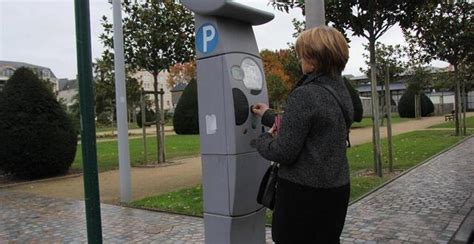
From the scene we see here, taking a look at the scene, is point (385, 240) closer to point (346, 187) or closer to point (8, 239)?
point (346, 187)

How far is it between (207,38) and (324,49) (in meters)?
1.02

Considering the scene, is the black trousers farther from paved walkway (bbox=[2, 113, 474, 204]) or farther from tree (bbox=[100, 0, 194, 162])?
tree (bbox=[100, 0, 194, 162])

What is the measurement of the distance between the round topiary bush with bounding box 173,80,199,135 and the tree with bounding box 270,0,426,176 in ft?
63.9

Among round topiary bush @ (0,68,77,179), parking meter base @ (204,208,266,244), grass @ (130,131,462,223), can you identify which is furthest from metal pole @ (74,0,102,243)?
round topiary bush @ (0,68,77,179)

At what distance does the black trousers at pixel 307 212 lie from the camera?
2.52 m

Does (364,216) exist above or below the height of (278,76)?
below

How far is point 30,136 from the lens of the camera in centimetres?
1114

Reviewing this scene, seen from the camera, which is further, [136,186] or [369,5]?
[136,186]

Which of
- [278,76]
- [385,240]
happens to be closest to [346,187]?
[385,240]

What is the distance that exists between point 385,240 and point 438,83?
117 ft

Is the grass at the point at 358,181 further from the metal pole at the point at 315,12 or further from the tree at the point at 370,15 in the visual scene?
the metal pole at the point at 315,12

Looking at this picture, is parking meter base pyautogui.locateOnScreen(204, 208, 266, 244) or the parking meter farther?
parking meter base pyautogui.locateOnScreen(204, 208, 266, 244)

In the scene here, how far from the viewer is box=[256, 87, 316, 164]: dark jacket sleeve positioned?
2.43 m

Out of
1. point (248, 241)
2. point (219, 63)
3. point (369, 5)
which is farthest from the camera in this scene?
point (369, 5)
